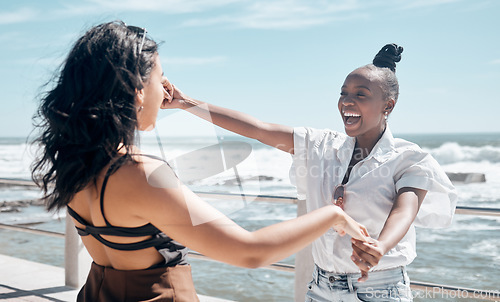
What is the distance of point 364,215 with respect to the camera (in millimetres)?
1601

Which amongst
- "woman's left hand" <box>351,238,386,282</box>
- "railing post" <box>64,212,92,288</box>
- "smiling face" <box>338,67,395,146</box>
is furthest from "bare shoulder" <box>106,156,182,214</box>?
"railing post" <box>64,212,92,288</box>

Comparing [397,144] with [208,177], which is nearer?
[208,177]

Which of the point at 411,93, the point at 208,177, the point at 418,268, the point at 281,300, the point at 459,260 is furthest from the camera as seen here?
the point at 411,93

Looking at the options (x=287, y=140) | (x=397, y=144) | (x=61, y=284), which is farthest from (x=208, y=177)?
(x=61, y=284)

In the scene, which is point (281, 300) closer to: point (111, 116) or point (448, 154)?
point (111, 116)

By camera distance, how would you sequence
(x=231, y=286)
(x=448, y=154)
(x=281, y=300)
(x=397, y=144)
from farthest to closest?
(x=448, y=154) → (x=231, y=286) → (x=281, y=300) → (x=397, y=144)

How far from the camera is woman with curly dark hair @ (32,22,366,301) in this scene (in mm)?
1071

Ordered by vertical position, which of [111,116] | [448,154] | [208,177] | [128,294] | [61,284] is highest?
[111,116]

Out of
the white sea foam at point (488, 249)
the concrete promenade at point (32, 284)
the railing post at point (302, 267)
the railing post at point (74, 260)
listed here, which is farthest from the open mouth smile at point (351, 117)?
the white sea foam at point (488, 249)

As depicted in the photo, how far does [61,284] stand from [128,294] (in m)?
3.23

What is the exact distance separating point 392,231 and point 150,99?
0.79m

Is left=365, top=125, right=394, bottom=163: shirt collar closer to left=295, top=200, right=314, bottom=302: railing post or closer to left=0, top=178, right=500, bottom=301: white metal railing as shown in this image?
left=0, top=178, right=500, bottom=301: white metal railing

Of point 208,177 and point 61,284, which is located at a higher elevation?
point 208,177

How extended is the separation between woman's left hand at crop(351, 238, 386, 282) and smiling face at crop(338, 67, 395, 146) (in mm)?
454
